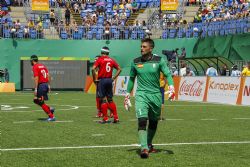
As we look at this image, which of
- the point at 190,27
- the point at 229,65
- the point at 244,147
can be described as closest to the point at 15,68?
the point at 190,27

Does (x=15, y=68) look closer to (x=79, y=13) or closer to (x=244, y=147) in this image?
(x=79, y=13)

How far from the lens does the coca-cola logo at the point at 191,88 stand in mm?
30900

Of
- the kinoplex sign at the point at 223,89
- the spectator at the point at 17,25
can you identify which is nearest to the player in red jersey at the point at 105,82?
the kinoplex sign at the point at 223,89

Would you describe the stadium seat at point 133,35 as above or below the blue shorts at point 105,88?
above

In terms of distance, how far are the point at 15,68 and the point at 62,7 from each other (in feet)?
29.3

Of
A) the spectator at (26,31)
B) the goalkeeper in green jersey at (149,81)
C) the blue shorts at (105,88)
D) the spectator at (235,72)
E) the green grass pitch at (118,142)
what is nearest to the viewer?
the green grass pitch at (118,142)

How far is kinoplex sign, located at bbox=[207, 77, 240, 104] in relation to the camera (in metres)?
27.2

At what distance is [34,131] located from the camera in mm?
14125

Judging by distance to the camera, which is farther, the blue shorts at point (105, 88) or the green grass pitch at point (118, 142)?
the blue shorts at point (105, 88)

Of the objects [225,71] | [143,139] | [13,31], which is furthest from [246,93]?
[13,31]

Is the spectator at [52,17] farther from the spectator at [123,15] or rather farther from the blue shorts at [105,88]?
the blue shorts at [105,88]

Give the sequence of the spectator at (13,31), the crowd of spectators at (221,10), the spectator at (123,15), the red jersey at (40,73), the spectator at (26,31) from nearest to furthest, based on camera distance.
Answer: the red jersey at (40,73), the crowd of spectators at (221,10), the spectator at (13,31), the spectator at (26,31), the spectator at (123,15)

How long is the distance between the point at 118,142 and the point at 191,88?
20327mm

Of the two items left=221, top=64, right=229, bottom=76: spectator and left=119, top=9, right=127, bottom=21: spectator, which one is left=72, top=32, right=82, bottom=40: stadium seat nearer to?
left=119, top=9, right=127, bottom=21: spectator
